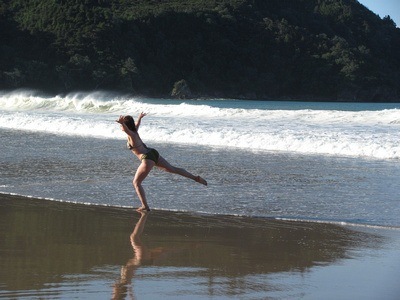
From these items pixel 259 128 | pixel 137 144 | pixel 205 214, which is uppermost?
pixel 259 128

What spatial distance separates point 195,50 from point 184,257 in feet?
302

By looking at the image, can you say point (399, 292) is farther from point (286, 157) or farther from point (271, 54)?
point (271, 54)

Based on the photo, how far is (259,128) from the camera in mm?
20922

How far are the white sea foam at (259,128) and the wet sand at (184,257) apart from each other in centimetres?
797

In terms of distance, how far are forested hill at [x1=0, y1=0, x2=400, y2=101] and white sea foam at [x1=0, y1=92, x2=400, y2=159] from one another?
5181 cm

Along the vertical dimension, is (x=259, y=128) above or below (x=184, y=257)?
A: above

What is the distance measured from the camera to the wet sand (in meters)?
5.11

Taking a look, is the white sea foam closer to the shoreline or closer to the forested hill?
the shoreline

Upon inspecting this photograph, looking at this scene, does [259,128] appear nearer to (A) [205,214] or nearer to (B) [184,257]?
(A) [205,214]

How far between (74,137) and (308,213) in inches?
468

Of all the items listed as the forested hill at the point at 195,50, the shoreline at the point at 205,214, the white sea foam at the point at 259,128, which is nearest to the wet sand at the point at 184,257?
the shoreline at the point at 205,214

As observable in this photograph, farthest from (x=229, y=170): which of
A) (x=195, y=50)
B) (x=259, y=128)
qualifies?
(x=195, y=50)

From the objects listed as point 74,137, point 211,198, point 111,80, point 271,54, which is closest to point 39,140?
point 74,137

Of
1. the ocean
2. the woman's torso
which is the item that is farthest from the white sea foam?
the woman's torso
